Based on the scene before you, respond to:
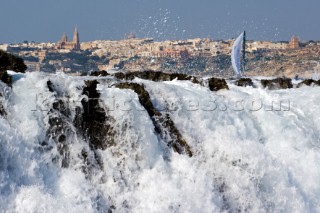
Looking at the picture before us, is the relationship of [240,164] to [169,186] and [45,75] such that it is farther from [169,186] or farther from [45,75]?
[45,75]

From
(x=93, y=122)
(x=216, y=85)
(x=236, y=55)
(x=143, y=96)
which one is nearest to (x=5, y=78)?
(x=93, y=122)

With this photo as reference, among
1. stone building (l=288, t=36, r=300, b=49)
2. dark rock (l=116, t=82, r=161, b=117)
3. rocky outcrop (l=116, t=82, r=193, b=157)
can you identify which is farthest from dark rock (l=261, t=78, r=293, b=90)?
stone building (l=288, t=36, r=300, b=49)

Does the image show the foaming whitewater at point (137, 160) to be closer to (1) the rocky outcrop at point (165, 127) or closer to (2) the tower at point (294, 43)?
(1) the rocky outcrop at point (165, 127)

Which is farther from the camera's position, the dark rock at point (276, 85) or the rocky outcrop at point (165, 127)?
the dark rock at point (276, 85)

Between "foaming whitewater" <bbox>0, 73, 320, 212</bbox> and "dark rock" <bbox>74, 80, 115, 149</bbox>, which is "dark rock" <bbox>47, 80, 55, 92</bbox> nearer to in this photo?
"foaming whitewater" <bbox>0, 73, 320, 212</bbox>

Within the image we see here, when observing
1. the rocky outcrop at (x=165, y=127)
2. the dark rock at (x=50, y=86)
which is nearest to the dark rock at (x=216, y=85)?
the rocky outcrop at (x=165, y=127)

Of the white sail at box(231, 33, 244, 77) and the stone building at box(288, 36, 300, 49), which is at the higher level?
the stone building at box(288, 36, 300, 49)

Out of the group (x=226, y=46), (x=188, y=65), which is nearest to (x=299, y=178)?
(x=188, y=65)

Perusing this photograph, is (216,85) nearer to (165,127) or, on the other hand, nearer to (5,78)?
(165,127)
